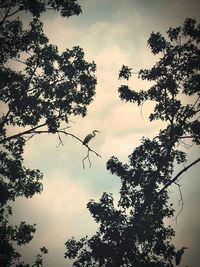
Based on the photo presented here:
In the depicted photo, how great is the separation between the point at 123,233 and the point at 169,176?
3.33 meters

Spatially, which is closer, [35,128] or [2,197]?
[35,128]

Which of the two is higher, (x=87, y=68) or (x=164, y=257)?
(x=87, y=68)

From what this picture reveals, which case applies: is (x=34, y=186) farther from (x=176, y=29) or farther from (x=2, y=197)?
(x=176, y=29)

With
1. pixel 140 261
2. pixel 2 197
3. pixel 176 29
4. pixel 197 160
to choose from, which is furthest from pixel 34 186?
pixel 176 29

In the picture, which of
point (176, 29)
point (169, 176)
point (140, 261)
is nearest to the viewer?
point (140, 261)

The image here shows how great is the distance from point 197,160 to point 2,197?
9.46 metres

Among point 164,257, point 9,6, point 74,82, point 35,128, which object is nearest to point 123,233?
point 164,257

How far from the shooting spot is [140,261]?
1302cm

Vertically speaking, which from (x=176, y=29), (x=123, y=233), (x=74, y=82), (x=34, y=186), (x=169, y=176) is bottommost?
(x=123, y=233)

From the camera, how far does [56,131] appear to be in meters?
13.1

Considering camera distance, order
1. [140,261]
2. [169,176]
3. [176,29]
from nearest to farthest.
Answer: [140,261]
[169,176]
[176,29]

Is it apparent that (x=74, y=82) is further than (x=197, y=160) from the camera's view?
Yes

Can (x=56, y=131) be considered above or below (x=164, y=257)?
above

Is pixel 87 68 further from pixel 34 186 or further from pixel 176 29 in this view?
pixel 34 186
